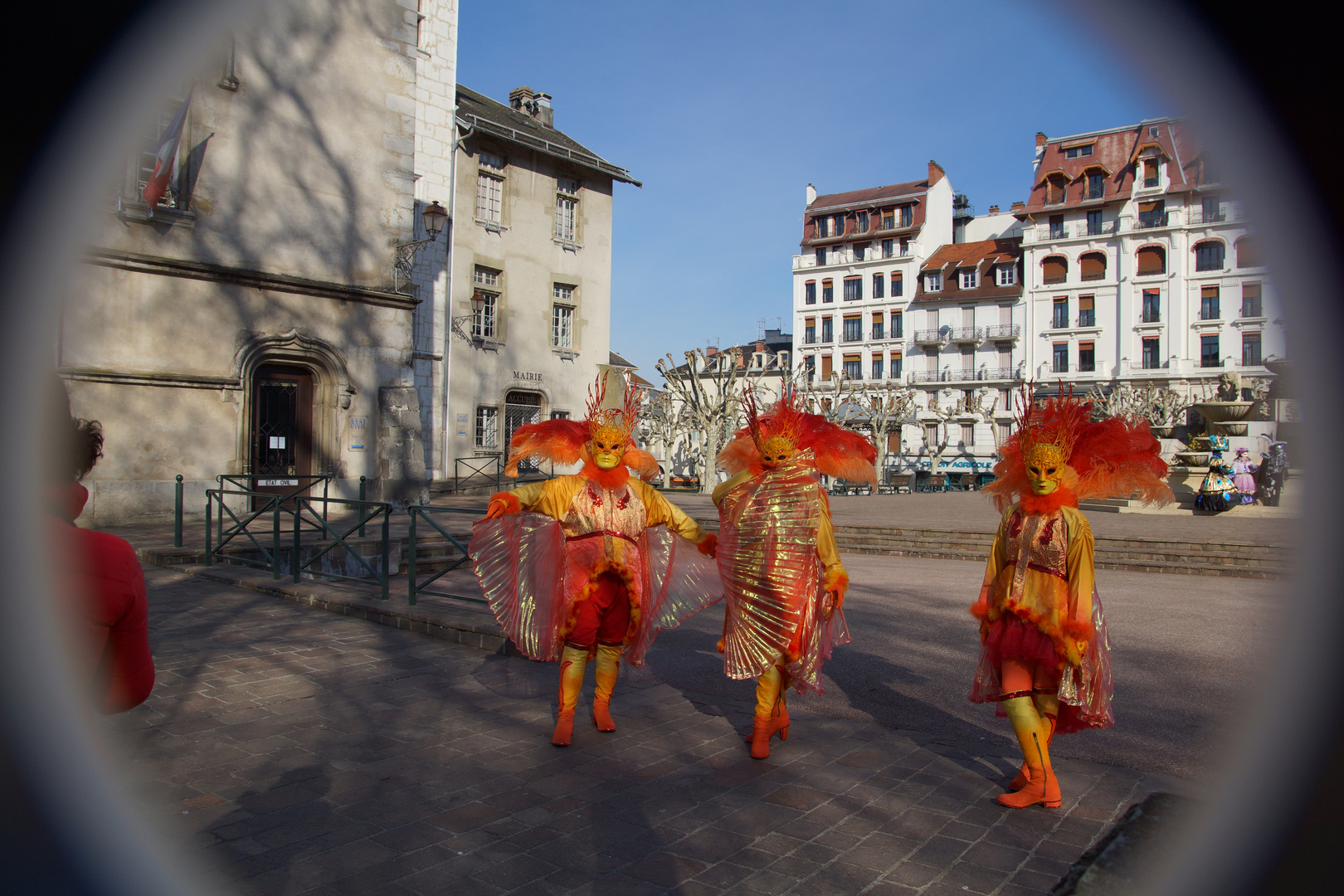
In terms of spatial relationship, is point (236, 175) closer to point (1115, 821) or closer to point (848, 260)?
point (1115, 821)

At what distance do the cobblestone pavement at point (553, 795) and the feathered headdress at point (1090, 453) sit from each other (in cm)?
143

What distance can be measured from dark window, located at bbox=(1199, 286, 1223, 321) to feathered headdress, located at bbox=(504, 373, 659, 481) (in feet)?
161

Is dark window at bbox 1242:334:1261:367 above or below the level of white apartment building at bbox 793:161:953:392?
below

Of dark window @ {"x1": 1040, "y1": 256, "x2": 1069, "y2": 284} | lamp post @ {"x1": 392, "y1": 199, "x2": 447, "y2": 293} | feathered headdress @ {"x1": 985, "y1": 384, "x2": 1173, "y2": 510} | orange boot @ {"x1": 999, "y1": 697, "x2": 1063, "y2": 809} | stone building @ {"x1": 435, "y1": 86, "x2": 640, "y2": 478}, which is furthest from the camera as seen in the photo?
dark window @ {"x1": 1040, "y1": 256, "x2": 1069, "y2": 284}

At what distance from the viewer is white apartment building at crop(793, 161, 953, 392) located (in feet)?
181

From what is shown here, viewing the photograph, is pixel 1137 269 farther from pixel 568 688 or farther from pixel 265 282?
pixel 568 688

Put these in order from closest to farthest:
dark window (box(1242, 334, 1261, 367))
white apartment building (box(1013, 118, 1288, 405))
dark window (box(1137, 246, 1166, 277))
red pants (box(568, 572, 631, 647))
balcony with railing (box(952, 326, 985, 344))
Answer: red pants (box(568, 572, 631, 647)) → dark window (box(1242, 334, 1261, 367)) → white apartment building (box(1013, 118, 1288, 405)) → dark window (box(1137, 246, 1166, 277)) → balcony with railing (box(952, 326, 985, 344))

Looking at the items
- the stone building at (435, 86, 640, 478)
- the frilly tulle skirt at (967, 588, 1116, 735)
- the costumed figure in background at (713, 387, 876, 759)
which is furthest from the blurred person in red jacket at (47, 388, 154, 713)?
the stone building at (435, 86, 640, 478)

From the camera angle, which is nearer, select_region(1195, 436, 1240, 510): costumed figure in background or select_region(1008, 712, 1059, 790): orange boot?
select_region(1008, 712, 1059, 790): orange boot

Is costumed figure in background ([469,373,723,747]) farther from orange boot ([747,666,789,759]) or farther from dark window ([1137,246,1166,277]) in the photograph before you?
dark window ([1137,246,1166,277])

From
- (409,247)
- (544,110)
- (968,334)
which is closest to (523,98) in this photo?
(544,110)

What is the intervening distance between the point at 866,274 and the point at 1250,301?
72.6 ft

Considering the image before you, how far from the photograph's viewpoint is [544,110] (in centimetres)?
3052

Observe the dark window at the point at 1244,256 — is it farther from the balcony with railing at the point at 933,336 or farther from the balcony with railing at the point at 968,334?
the balcony with railing at the point at 933,336
